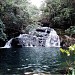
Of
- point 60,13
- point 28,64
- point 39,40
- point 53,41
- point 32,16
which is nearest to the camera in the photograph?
point 28,64

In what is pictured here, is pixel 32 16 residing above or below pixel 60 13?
below

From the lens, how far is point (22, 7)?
2302 cm

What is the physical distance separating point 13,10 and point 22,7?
1054 millimetres

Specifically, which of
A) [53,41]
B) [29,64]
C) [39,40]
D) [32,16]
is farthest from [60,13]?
[29,64]

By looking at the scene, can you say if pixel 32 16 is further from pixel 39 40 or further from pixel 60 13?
pixel 60 13

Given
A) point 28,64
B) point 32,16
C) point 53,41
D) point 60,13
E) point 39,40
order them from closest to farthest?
point 28,64 < point 32,16 < point 39,40 < point 53,41 < point 60,13

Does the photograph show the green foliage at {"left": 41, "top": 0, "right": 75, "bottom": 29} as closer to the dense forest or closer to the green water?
the dense forest

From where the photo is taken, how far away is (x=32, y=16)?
2619cm

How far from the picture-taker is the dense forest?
70.5 ft

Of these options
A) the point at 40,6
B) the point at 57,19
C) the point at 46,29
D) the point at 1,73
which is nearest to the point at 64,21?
the point at 57,19

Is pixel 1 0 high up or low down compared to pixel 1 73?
up

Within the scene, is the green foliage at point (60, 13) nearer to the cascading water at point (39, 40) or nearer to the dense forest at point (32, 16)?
the dense forest at point (32, 16)

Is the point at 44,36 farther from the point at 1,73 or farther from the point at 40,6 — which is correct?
the point at 1,73

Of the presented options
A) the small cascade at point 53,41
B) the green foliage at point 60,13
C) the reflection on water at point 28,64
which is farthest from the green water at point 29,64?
the green foliage at point 60,13
